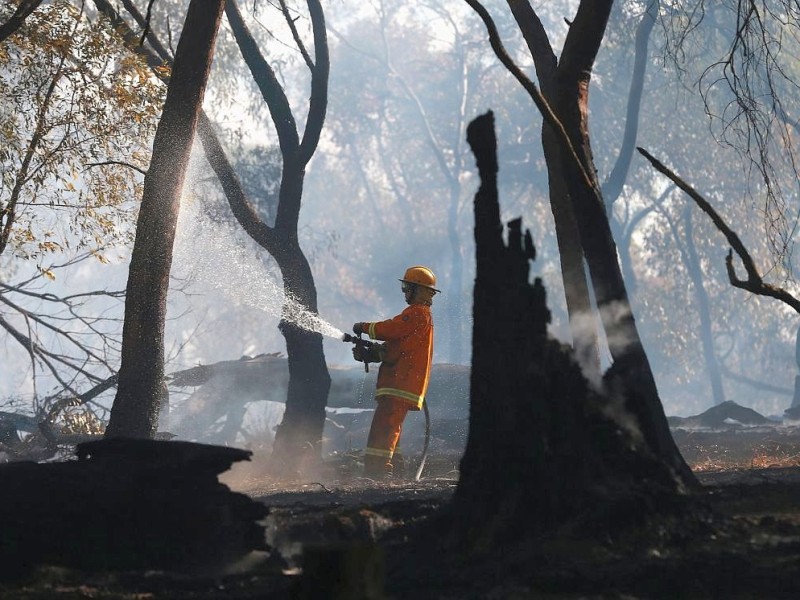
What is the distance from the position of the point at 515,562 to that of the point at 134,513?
194 centimetres

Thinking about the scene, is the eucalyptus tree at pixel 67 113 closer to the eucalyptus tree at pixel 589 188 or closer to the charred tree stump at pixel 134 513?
the eucalyptus tree at pixel 589 188

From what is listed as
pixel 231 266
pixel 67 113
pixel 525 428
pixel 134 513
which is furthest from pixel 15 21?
pixel 231 266

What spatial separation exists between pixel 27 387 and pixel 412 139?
65409 millimetres

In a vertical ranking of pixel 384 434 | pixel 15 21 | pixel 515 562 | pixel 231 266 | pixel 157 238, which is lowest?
pixel 515 562

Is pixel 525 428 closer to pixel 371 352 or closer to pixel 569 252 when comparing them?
pixel 569 252

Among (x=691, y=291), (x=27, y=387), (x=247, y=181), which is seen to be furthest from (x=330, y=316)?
(x=27, y=387)

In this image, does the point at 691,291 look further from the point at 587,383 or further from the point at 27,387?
the point at 27,387

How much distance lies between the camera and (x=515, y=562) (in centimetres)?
461

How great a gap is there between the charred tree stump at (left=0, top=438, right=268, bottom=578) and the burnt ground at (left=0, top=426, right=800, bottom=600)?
21 centimetres

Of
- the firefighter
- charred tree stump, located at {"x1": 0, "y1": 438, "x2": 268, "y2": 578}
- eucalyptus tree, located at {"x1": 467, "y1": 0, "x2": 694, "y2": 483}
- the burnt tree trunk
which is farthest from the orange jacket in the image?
charred tree stump, located at {"x1": 0, "y1": 438, "x2": 268, "y2": 578}

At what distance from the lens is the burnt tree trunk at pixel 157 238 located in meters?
9.35

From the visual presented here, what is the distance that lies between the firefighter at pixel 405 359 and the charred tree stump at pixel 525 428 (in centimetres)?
505

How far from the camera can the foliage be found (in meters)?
11.4

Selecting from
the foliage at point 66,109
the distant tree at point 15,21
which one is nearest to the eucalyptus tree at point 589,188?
the distant tree at point 15,21
